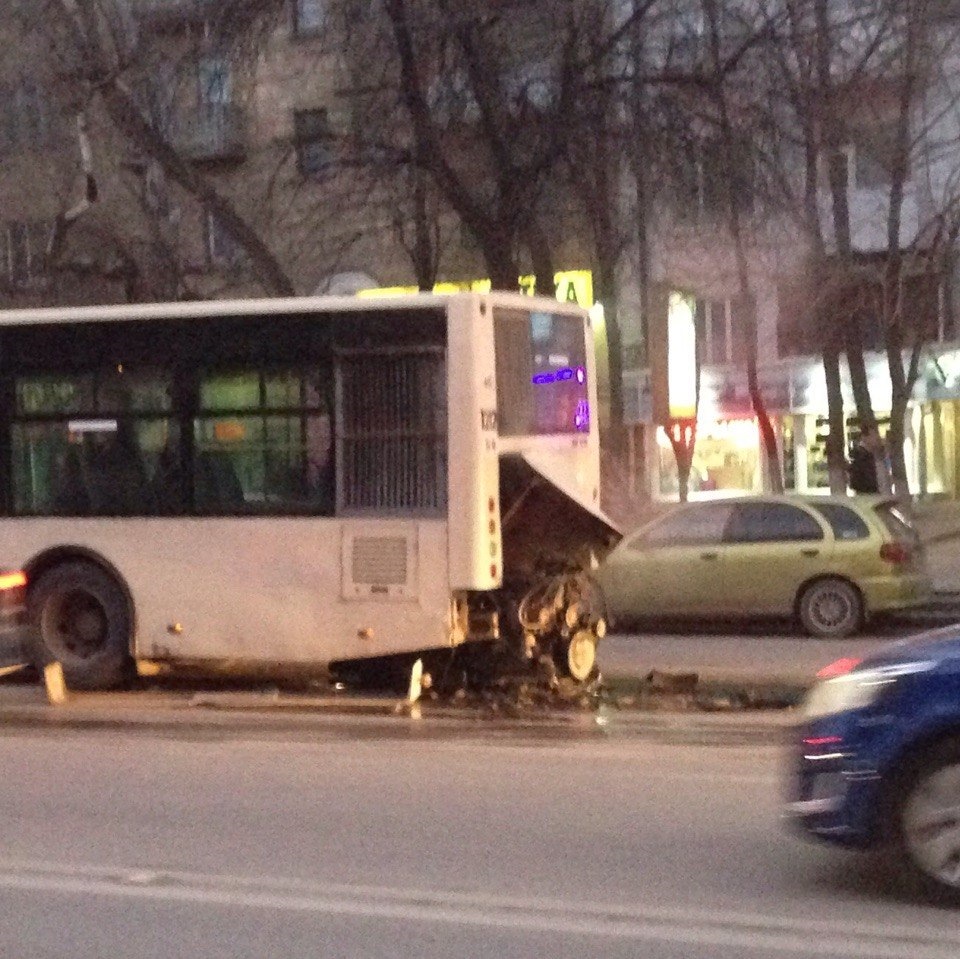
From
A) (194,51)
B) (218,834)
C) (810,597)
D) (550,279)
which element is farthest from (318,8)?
(218,834)

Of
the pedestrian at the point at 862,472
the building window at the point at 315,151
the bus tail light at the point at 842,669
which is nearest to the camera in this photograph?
the bus tail light at the point at 842,669

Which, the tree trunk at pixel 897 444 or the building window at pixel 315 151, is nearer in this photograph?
the building window at pixel 315 151

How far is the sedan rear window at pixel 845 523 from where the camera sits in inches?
656

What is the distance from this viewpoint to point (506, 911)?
663 cm

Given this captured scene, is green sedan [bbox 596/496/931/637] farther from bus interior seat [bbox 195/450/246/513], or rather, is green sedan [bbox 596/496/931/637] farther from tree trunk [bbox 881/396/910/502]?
tree trunk [bbox 881/396/910/502]

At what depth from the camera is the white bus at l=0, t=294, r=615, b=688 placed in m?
12.0

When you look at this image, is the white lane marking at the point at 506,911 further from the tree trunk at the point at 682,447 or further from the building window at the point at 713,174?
the tree trunk at the point at 682,447

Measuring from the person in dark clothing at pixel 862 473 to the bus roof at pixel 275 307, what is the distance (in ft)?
52.2

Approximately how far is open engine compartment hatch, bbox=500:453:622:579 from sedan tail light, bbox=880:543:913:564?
433cm

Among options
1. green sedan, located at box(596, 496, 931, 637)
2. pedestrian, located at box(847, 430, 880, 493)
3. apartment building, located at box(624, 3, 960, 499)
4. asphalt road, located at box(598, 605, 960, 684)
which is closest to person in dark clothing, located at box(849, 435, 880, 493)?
pedestrian, located at box(847, 430, 880, 493)

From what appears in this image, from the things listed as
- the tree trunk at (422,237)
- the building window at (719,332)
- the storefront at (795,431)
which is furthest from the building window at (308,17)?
the storefront at (795,431)

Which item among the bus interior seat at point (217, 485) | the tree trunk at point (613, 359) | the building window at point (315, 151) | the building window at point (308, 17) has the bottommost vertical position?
the bus interior seat at point (217, 485)

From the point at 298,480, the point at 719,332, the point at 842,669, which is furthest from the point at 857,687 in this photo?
the point at 719,332

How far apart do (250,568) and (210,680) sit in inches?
84.3
